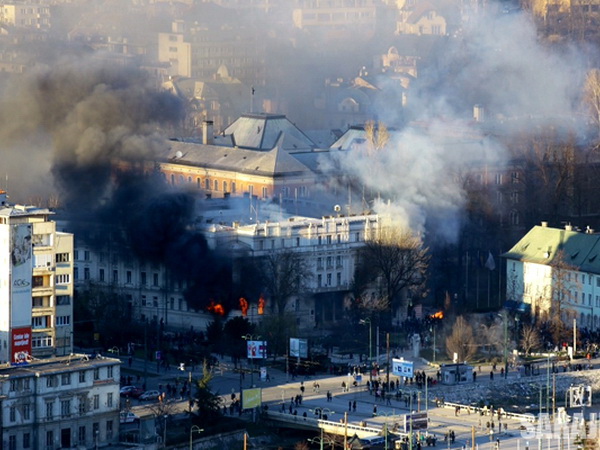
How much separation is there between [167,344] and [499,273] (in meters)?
19.0

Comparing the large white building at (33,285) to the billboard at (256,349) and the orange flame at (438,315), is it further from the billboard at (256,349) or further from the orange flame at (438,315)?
the orange flame at (438,315)

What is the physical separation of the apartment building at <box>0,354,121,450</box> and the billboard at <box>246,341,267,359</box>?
32.0 ft

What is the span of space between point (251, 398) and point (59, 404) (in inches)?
285

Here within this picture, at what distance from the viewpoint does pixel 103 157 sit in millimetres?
113500

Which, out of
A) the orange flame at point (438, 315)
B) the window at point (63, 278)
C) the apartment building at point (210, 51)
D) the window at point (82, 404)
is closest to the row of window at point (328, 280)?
the orange flame at point (438, 315)

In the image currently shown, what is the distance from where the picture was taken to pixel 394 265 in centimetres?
10144

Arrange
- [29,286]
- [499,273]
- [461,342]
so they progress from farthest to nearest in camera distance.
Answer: [499,273]
[461,342]
[29,286]

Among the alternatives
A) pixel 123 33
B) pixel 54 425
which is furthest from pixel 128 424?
pixel 123 33

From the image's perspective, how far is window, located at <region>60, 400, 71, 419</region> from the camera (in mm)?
79062

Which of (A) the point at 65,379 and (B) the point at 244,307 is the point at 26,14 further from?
(A) the point at 65,379

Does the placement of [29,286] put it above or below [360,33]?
below

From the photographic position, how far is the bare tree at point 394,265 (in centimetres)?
10088

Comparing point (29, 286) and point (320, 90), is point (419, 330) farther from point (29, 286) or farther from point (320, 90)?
point (320, 90)

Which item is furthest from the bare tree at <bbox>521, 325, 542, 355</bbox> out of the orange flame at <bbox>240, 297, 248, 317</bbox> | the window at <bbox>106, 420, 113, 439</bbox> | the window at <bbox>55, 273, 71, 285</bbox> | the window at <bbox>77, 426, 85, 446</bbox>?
the window at <bbox>77, 426, 85, 446</bbox>
